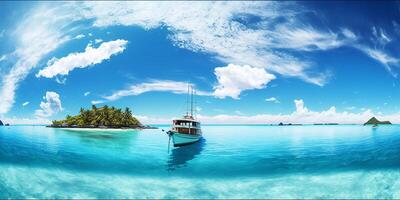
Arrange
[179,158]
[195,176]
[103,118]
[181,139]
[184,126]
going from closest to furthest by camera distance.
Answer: [195,176] → [179,158] → [181,139] → [184,126] → [103,118]

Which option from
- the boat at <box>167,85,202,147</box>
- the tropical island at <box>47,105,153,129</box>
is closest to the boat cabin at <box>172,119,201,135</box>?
the boat at <box>167,85,202,147</box>

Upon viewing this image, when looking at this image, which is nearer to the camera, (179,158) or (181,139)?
(179,158)

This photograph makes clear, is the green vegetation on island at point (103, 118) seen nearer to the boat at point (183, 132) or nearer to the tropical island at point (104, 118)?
the tropical island at point (104, 118)


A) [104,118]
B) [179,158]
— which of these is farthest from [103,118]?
[179,158]

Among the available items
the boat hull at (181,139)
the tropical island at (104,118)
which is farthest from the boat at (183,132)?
the tropical island at (104,118)

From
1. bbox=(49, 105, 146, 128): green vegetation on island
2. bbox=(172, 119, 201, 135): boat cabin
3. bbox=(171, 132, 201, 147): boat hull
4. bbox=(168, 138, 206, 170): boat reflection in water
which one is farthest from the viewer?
bbox=(49, 105, 146, 128): green vegetation on island

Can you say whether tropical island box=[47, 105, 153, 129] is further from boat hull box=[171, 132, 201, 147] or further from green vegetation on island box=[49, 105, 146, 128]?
boat hull box=[171, 132, 201, 147]

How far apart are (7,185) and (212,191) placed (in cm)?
1434

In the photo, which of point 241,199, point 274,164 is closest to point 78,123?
point 274,164

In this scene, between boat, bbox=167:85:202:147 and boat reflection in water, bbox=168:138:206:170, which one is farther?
boat, bbox=167:85:202:147

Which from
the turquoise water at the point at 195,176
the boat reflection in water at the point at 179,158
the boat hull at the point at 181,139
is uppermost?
the boat hull at the point at 181,139

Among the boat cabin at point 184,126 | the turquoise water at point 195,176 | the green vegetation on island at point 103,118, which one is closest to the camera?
the turquoise water at point 195,176

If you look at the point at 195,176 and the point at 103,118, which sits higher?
the point at 103,118

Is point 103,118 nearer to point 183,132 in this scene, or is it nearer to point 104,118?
point 104,118
